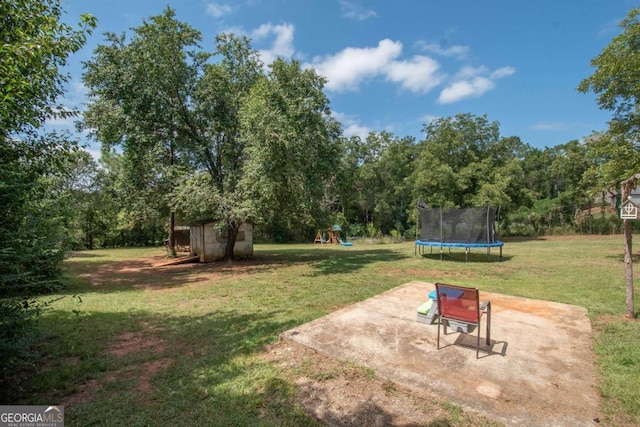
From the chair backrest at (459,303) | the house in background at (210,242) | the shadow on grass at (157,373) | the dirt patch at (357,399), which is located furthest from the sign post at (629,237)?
the house in background at (210,242)

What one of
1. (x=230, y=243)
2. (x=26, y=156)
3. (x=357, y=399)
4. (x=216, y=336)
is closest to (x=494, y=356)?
(x=357, y=399)

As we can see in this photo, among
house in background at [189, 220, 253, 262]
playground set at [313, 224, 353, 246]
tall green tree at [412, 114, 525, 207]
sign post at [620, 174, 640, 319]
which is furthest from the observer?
playground set at [313, 224, 353, 246]

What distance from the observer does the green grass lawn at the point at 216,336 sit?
279cm

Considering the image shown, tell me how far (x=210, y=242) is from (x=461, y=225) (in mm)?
10531

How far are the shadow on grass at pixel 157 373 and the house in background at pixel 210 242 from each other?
8.18m

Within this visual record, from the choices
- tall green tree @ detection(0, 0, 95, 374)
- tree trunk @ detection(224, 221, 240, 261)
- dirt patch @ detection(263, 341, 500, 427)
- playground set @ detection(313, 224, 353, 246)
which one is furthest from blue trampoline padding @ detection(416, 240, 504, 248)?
tall green tree @ detection(0, 0, 95, 374)

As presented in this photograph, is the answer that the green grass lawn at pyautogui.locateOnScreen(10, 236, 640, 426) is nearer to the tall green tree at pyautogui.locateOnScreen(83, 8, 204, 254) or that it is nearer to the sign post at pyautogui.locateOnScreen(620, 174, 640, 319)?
the sign post at pyautogui.locateOnScreen(620, 174, 640, 319)

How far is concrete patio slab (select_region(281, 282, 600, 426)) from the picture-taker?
2717mm

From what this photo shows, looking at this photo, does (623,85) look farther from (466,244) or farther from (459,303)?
(459,303)

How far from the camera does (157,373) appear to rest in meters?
3.47

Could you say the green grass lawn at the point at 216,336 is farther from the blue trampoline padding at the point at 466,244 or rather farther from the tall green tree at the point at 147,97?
the tall green tree at the point at 147,97

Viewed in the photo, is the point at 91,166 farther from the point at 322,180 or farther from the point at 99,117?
the point at 322,180

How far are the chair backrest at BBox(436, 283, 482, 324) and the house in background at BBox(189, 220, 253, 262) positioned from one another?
35.6 ft

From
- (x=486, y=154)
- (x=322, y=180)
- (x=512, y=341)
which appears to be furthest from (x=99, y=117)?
(x=486, y=154)
